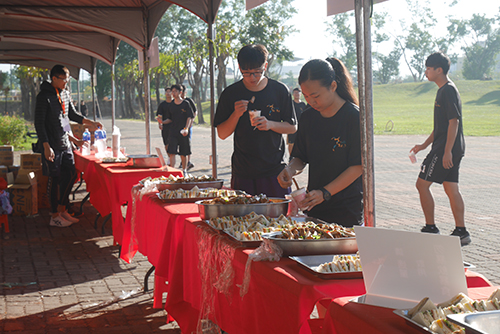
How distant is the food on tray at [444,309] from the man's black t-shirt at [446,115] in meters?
4.34

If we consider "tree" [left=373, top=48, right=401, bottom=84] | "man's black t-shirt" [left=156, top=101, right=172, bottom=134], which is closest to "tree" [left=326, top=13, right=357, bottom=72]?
"tree" [left=373, top=48, right=401, bottom=84]

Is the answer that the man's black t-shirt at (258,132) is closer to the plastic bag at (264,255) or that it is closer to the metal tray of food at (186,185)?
the metal tray of food at (186,185)

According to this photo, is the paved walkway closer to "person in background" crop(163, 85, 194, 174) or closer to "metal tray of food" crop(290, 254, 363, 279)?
"metal tray of food" crop(290, 254, 363, 279)

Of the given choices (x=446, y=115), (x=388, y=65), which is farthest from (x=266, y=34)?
(x=388, y=65)

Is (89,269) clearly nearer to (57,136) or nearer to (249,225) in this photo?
(57,136)

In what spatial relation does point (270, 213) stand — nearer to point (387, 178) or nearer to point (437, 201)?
point (437, 201)

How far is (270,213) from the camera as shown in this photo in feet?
8.41

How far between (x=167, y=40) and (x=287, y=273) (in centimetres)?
5562

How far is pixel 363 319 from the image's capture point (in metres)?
1.29

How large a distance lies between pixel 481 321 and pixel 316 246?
0.85 m

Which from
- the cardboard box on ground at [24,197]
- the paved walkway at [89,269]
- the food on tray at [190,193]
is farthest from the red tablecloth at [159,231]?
the cardboard box on ground at [24,197]

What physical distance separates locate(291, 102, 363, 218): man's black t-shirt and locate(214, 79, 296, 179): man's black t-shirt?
2.50 feet

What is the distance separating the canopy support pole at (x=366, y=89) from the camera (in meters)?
2.19

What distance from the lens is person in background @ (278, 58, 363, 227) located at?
2.56 metres
